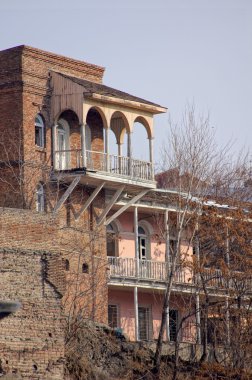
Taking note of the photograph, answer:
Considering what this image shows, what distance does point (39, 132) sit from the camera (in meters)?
50.4

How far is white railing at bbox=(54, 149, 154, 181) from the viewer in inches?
1987

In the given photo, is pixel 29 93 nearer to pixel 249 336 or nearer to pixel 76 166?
pixel 76 166

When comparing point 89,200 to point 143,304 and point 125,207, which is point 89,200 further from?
point 143,304

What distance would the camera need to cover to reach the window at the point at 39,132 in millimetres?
50278

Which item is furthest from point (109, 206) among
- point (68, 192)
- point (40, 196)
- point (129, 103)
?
point (129, 103)

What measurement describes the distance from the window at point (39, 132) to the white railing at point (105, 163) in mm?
627

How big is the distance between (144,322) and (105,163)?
7.20 metres

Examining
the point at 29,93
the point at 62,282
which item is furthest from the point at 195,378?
the point at 29,93

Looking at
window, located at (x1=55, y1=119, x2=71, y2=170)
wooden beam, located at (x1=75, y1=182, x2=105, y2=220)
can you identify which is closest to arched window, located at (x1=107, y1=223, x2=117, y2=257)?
wooden beam, located at (x1=75, y1=182, x2=105, y2=220)

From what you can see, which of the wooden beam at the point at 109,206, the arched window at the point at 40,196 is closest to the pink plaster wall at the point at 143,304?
the wooden beam at the point at 109,206

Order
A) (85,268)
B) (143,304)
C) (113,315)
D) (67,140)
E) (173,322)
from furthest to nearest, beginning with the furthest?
(173,322), (143,304), (113,315), (67,140), (85,268)

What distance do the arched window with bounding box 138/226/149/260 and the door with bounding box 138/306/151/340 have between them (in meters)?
2.02

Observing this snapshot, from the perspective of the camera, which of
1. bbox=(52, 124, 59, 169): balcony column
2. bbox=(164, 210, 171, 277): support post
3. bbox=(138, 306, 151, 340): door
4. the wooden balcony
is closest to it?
the wooden balcony

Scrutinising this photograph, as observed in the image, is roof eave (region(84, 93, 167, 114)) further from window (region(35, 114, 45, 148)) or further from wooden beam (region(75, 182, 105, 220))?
wooden beam (region(75, 182, 105, 220))
